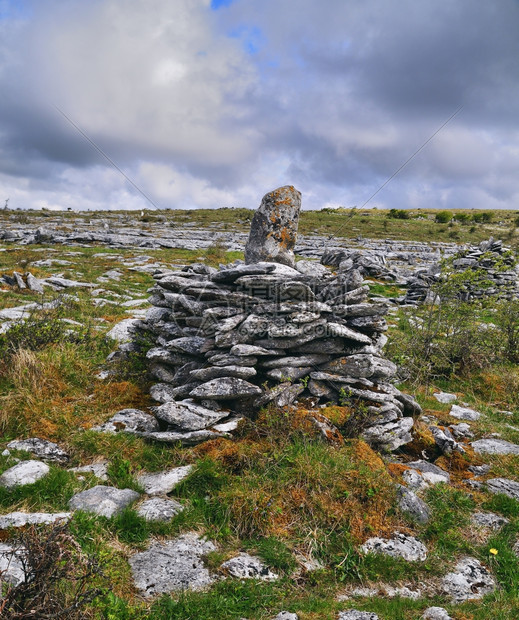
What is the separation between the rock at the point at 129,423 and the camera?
7238 millimetres

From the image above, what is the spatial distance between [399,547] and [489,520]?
5.76ft

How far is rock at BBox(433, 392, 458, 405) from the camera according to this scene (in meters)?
11.0

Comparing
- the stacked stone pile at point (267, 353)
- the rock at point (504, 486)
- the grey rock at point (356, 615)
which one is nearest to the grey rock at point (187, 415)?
the stacked stone pile at point (267, 353)

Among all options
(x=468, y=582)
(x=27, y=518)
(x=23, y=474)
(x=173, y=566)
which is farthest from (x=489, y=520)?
(x=23, y=474)

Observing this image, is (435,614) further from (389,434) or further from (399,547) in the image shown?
(389,434)

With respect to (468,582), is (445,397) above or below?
above

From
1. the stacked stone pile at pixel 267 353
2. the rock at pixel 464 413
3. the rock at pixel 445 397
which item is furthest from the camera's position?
the rock at pixel 445 397

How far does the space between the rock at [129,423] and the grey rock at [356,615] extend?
4346 mm

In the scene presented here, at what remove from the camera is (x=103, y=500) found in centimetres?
548

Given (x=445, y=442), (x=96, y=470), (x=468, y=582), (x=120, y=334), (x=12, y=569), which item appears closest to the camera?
(x=12, y=569)

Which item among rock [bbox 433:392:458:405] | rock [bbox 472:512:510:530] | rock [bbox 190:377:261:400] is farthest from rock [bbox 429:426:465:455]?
rock [bbox 190:377:261:400]

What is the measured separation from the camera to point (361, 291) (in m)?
9.23

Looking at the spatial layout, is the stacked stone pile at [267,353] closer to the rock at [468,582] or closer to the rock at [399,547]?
the rock at [399,547]

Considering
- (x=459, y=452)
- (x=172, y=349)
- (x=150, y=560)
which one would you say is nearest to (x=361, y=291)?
(x=459, y=452)
